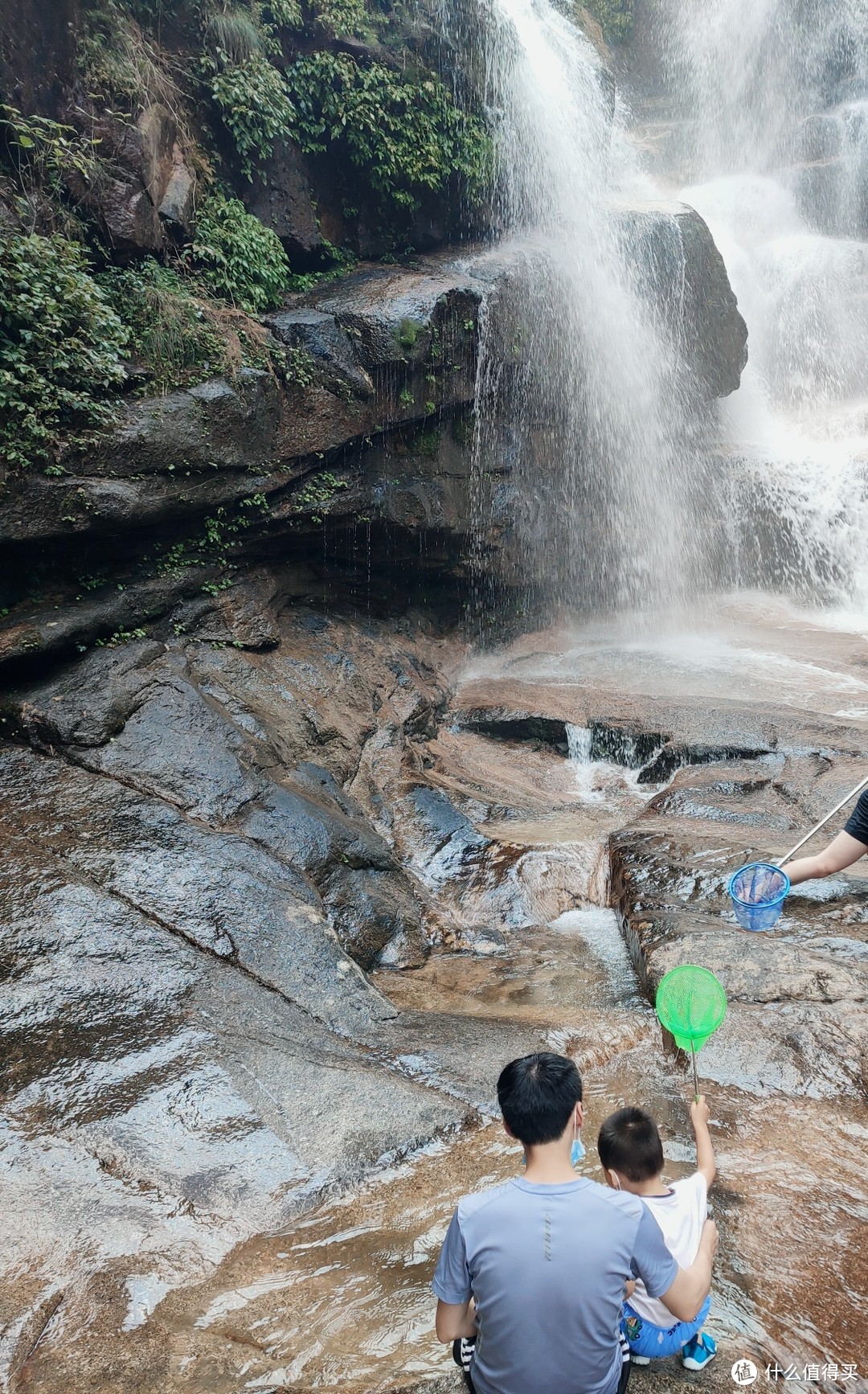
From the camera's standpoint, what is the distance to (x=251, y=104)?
1019 centimetres

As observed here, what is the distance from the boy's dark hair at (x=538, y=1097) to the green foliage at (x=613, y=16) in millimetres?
26164

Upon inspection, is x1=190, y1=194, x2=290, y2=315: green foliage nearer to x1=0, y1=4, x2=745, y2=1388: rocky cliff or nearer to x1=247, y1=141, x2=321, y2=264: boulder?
x1=0, y1=4, x2=745, y2=1388: rocky cliff

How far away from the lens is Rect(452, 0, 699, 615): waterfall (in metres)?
12.6

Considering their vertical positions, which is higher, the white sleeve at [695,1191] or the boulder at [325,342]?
the boulder at [325,342]

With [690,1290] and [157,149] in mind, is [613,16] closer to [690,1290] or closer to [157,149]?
[157,149]

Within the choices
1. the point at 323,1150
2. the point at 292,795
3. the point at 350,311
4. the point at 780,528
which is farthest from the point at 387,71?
the point at 323,1150

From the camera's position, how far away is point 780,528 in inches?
599

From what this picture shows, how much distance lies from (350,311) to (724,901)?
8075 mm

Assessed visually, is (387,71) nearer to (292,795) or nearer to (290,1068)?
(292,795)

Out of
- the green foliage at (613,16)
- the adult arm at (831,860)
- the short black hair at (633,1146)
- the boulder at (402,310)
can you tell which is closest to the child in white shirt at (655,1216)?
the short black hair at (633,1146)

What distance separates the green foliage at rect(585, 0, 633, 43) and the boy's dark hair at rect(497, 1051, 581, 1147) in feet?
85.8

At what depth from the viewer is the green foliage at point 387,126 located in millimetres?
11070

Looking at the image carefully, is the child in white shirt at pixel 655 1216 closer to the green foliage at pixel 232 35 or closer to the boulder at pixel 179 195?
the boulder at pixel 179 195

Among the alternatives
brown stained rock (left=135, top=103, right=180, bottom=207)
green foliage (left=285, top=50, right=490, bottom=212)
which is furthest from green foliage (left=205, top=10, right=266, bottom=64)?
brown stained rock (left=135, top=103, right=180, bottom=207)
